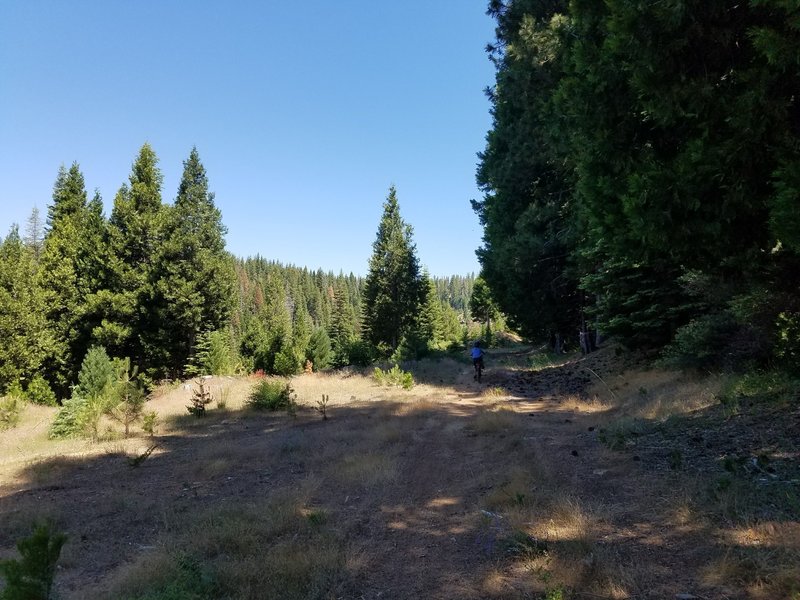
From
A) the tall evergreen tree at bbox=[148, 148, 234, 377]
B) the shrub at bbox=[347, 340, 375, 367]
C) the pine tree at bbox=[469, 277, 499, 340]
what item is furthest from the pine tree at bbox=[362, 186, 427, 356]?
the pine tree at bbox=[469, 277, 499, 340]

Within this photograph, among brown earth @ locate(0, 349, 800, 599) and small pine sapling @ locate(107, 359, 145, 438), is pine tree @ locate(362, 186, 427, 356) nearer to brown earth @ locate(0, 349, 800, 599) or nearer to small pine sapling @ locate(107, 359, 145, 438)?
small pine sapling @ locate(107, 359, 145, 438)

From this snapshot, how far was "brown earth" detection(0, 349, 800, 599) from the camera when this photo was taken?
131 inches

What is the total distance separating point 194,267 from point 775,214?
27512mm

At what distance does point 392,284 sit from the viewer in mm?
36969

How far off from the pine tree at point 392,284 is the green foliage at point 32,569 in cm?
3356

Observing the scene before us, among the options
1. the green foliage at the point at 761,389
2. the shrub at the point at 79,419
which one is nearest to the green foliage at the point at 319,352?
the shrub at the point at 79,419

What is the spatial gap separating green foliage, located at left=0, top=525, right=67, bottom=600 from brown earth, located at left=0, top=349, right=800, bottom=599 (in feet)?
3.01

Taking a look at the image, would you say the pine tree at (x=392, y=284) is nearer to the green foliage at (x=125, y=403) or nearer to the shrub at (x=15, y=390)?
the shrub at (x=15, y=390)

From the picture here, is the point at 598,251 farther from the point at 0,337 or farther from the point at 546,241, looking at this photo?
the point at 0,337

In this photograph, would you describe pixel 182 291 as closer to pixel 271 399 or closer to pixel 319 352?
pixel 319 352

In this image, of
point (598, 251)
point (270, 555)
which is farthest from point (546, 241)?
point (270, 555)

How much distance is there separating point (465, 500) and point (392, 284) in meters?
31.9

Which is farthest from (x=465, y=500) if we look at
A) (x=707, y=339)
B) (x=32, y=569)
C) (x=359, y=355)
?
(x=359, y=355)

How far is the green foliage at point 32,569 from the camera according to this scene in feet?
8.79
